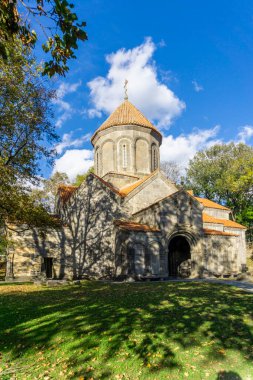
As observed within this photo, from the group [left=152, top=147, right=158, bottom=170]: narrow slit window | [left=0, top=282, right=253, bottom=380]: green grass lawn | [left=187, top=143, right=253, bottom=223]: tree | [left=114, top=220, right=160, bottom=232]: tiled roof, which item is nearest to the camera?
[left=0, top=282, right=253, bottom=380]: green grass lawn

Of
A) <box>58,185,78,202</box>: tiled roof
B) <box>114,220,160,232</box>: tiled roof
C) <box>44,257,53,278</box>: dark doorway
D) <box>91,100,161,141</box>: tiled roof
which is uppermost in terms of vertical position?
<box>91,100,161,141</box>: tiled roof

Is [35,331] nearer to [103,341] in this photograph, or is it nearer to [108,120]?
[103,341]

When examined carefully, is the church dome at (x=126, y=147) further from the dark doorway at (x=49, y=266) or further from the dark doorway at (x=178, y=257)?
the dark doorway at (x=49, y=266)

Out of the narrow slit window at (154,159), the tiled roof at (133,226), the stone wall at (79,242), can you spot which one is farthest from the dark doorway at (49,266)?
the narrow slit window at (154,159)

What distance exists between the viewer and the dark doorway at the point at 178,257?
2316 cm

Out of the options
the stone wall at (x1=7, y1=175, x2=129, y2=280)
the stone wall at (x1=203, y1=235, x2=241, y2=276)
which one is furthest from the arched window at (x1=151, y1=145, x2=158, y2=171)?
the stone wall at (x1=203, y1=235, x2=241, y2=276)

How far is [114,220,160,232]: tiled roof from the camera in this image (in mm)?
18455

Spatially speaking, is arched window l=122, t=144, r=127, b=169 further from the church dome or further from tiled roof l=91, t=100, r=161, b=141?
tiled roof l=91, t=100, r=161, b=141

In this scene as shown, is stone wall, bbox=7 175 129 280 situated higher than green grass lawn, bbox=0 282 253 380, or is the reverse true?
stone wall, bbox=7 175 129 280

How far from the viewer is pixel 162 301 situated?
9.73m

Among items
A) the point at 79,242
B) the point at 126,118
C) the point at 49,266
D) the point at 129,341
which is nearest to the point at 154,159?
the point at 126,118

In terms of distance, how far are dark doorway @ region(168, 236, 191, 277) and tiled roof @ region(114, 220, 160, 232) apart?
4634 mm

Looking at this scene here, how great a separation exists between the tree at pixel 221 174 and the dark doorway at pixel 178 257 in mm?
20680

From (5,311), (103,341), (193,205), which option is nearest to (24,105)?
(5,311)
